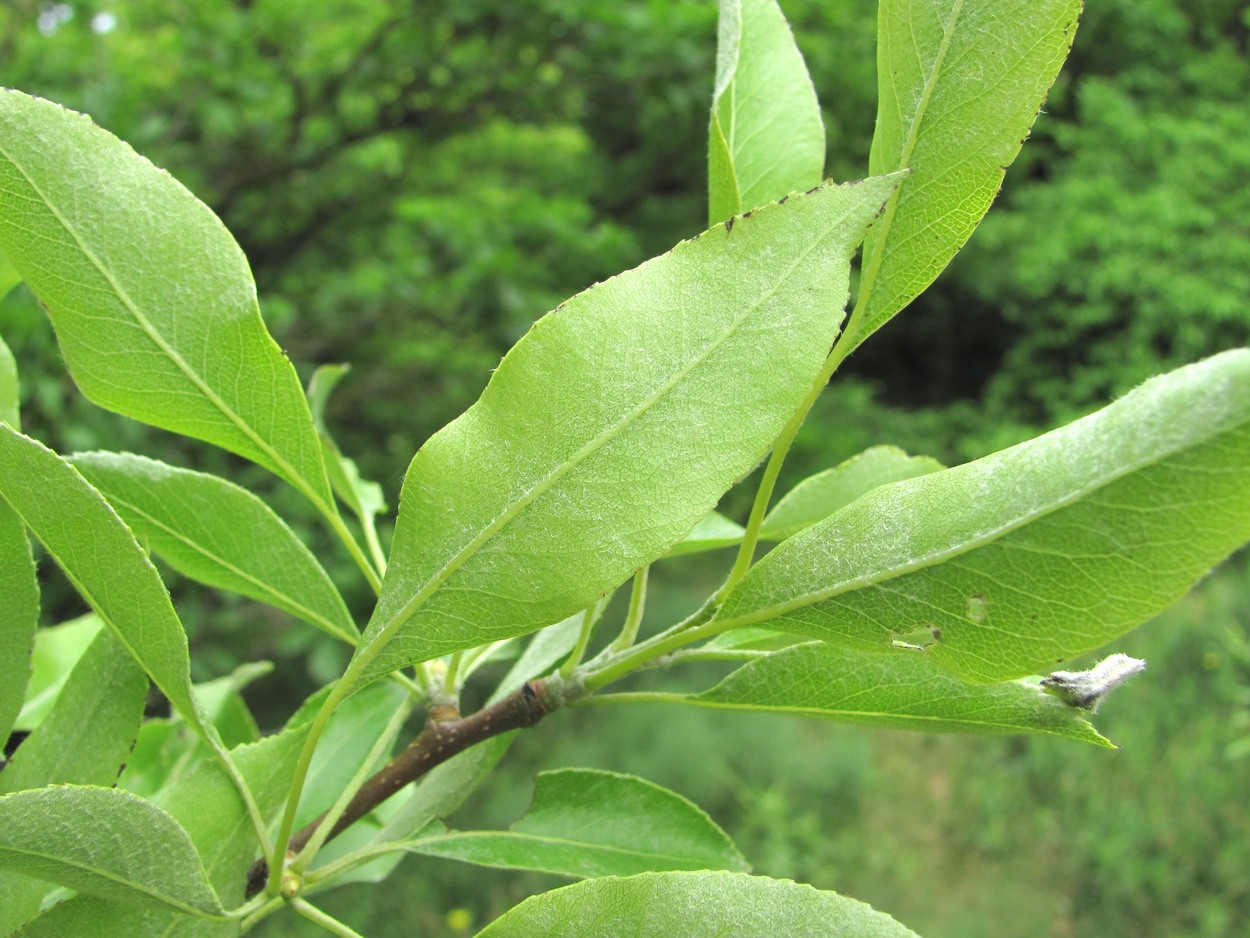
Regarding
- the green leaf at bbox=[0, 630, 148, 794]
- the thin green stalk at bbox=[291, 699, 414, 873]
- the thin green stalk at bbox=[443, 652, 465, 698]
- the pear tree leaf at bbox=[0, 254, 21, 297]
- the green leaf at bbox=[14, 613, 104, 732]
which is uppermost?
the pear tree leaf at bbox=[0, 254, 21, 297]

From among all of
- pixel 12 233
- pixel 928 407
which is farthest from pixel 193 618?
pixel 928 407

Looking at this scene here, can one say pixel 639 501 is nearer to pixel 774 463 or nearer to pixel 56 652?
pixel 774 463

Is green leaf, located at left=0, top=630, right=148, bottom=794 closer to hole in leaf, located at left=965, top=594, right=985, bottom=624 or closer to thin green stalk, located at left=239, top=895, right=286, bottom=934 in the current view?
thin green stalk, located at left=239, top=895, right=286, bottom=934

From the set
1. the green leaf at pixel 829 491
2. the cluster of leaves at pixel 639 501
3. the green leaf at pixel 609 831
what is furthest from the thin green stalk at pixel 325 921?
the green leaf at pixel 829 491

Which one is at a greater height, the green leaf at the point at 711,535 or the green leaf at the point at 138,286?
the green leaf at the point at 138,286

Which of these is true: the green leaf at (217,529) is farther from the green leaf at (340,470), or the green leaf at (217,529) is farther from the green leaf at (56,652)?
the green leaf at (56,652)

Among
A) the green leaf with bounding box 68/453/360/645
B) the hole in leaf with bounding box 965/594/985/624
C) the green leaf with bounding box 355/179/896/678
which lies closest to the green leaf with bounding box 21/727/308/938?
the green leaf with bounding box 68/453/360/645

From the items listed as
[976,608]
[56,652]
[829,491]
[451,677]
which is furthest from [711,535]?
[56,652]
